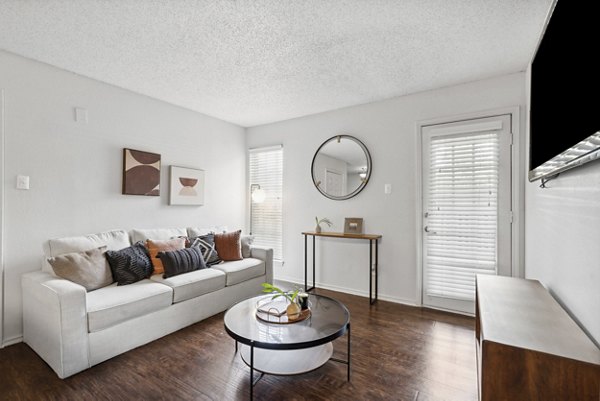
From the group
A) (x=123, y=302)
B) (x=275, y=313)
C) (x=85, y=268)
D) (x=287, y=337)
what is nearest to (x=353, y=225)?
(x=275, y=313)

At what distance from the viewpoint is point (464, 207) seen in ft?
10.5

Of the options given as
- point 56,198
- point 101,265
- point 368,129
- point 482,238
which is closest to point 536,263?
point 482,238

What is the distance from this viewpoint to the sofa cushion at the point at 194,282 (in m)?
2.79

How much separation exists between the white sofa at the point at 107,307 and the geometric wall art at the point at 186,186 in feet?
2.12

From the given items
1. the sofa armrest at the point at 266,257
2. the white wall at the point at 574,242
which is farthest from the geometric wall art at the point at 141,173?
the white wall at the point at 574,242

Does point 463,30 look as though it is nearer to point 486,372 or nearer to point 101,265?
point 486,372

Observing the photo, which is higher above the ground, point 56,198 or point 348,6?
point 348,6

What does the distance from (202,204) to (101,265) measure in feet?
5.84

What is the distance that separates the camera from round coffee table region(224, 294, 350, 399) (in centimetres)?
177

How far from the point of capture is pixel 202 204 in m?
4.26

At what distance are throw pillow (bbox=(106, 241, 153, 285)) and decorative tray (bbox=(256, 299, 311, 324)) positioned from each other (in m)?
1.27

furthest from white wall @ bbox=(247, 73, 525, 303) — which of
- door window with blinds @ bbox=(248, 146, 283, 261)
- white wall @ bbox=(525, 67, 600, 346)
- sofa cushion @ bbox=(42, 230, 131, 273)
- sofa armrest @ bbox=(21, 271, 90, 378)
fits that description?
sofa armrest @ bbox=(21, 271, 90, 378)

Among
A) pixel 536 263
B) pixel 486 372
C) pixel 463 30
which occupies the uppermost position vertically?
pixel 463 30

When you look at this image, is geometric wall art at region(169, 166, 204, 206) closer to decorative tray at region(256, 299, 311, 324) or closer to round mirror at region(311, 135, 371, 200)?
round mirror at region(311, 135, 371, 200)
